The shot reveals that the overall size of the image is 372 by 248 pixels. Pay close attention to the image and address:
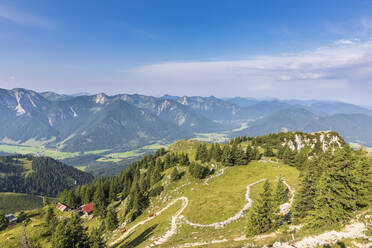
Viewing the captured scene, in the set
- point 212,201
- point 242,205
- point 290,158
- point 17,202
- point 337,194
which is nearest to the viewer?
point 337,194

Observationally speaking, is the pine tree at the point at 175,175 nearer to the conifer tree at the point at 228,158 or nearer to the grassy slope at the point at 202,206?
the grassy slope at the point at 202,206

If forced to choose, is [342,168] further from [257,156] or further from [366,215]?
[257,156]

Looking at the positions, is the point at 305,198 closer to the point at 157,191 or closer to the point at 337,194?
the point at 337,194

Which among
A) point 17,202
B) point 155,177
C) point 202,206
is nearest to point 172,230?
point 202,206

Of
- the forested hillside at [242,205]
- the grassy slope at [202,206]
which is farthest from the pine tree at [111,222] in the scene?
the grassy slope at [202,206]

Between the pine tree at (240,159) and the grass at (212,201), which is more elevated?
the pine tree at (240,159)

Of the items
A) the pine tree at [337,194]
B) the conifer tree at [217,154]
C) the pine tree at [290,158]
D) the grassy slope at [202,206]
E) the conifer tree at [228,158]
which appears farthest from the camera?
the conifer tree at [217,154]
